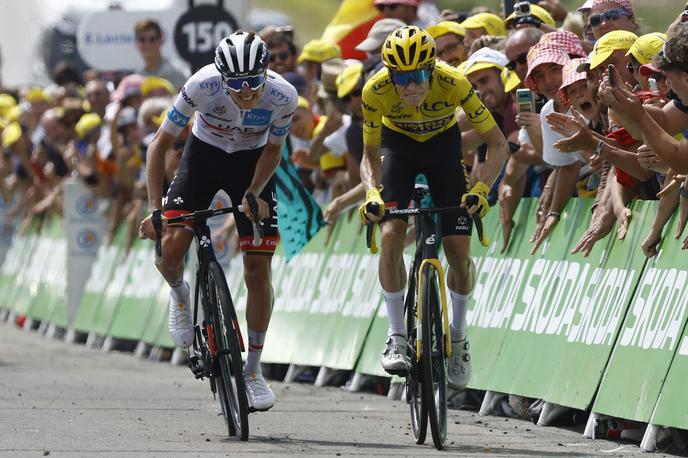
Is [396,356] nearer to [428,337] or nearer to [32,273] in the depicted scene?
[428,337]

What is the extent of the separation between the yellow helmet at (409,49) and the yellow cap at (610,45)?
4.95 feet

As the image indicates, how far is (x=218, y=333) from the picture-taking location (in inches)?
388

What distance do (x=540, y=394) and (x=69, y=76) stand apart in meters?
14.0

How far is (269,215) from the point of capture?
10.2 m

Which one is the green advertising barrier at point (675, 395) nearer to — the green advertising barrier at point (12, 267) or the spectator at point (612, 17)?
the spectator at point (612, 17)

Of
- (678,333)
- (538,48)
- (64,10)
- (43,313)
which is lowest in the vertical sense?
(43,313)

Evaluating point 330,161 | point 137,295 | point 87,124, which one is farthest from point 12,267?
point 330,161

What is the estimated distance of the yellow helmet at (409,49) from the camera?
924 centimetres

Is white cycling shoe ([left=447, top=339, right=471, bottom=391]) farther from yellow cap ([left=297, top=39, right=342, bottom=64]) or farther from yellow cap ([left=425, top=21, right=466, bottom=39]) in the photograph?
yellow cap ([left=297, top=39, right=342, bottom=64])

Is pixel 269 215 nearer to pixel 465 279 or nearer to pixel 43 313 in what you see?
pixel 465 279

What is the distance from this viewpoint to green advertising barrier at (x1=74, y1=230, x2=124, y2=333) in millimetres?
19906

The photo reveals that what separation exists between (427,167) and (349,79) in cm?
363

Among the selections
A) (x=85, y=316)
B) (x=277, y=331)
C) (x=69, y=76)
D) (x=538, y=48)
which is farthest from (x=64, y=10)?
(x=538, y=48)

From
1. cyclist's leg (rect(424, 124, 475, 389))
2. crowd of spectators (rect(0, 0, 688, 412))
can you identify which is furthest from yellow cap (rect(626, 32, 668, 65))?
cyclist's leg (rect(424, 124, 475, 389))
